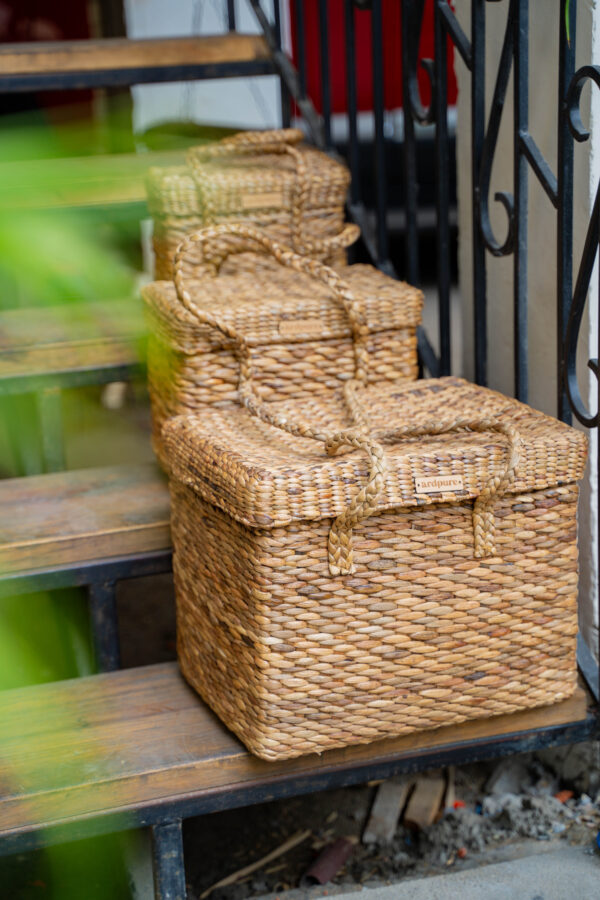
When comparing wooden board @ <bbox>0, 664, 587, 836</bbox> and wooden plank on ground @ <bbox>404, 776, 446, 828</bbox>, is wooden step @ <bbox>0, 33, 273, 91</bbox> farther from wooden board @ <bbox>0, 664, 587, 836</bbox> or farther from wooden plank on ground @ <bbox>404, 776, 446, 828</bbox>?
wooden plank on ground @ <bbox>404, 776, 446, 828</bbox>

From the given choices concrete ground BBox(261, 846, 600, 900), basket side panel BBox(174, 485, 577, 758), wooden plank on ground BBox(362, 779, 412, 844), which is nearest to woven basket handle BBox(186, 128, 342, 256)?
basket side panel BBox(174, 485, 577, 758)

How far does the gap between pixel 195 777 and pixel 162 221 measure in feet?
3.06

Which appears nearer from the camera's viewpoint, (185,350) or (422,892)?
(422,892)

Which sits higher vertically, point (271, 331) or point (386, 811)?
point (271, 331)

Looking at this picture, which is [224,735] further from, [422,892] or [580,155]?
[580,155]

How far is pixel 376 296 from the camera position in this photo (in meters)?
1.52

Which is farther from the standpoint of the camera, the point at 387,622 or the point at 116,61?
the point at 116,61

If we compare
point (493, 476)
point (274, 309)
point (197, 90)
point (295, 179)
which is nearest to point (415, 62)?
point (295, 179)

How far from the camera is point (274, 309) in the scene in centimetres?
147

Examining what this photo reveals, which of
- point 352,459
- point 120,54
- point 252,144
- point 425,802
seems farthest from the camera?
point 120,54

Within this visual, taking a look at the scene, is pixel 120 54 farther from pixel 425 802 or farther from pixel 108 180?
pixel 425 802

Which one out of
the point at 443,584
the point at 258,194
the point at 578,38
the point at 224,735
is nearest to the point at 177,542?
the point at 224,735

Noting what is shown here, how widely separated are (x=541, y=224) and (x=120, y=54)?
1028mm

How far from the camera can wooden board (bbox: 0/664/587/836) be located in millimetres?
1201
